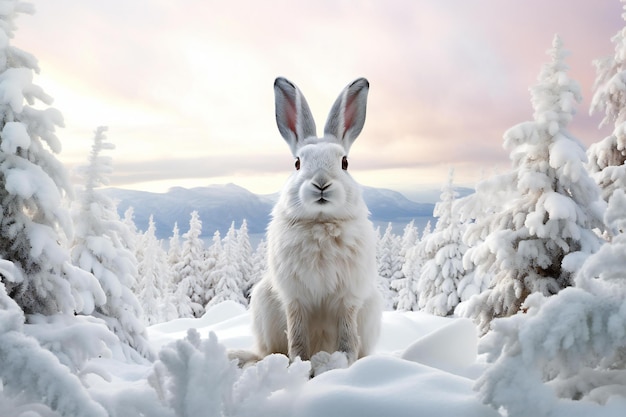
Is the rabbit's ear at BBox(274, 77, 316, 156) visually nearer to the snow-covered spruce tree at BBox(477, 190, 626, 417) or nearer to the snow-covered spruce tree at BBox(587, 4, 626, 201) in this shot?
the snow-covered spruce tree at BBox(477, 190, 626, 417)

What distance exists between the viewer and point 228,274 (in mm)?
34219

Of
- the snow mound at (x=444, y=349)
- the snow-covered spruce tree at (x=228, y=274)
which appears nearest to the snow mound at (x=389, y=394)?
the snow mound at (x=444, y=349)

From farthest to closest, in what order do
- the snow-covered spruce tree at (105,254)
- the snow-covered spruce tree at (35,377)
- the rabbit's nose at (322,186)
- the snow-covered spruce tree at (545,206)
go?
the snow-covered spruce tree at (105,254) < the snow-covered spruce tree at (545,206) < the rabbit's nose at (322,186) < the snow-covered spruce tree at (35,377)

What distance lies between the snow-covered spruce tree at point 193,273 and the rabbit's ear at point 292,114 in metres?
30.8

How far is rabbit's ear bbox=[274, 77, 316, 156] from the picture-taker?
194 inches

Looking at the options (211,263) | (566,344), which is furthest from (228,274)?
(566,344)

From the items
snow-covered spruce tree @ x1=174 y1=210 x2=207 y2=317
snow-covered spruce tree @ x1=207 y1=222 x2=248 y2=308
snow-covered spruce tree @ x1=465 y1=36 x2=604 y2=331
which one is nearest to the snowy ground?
snow-covered spruce tree @ x1=465 y1=36 x2=604 y2=331

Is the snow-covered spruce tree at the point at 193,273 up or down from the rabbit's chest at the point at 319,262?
down

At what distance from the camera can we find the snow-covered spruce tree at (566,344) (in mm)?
2160

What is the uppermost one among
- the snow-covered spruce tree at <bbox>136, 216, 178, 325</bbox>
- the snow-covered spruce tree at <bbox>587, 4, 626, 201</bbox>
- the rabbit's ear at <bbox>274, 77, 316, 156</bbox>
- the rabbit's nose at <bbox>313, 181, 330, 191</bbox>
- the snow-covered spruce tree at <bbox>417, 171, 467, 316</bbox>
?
the snow-covered spruce tree at <bbox>587, 4, 626, 201</bbox>

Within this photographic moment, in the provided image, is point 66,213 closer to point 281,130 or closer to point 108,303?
point 281,130

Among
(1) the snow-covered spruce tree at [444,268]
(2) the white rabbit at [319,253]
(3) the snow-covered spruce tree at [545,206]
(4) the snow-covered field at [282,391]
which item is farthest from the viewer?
(1) the snow-covered spruce tree at [444,268]

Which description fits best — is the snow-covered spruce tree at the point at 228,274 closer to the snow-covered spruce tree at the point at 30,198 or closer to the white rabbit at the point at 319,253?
the snow-covered spruce tree at the point at 30,198

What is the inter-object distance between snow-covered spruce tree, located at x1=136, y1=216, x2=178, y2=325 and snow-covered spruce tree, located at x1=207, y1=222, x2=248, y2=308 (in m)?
2.62
